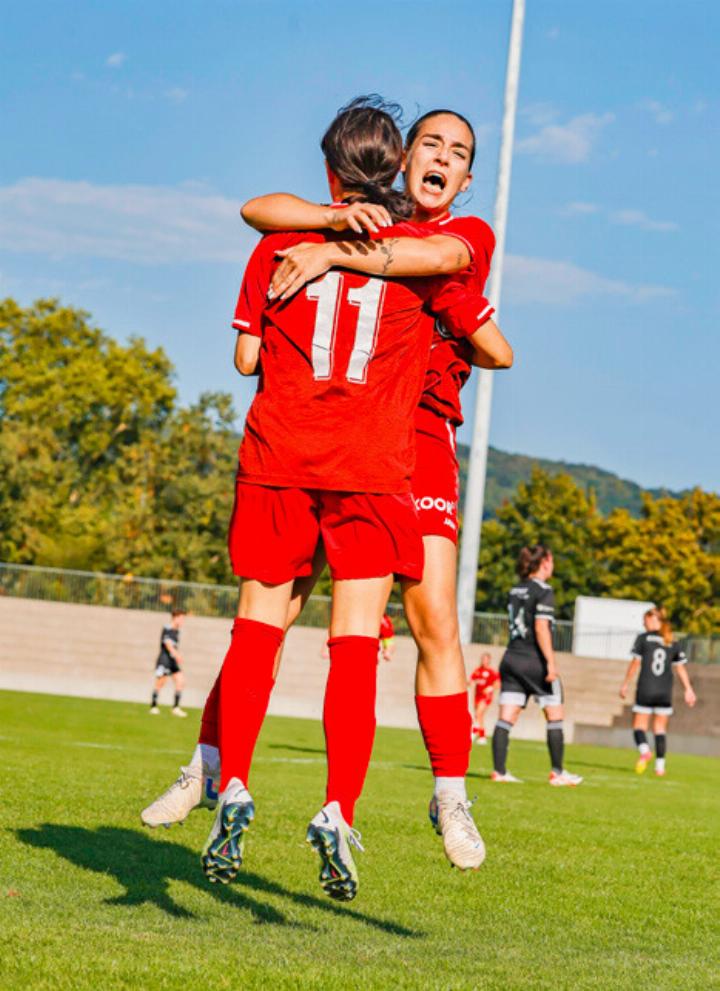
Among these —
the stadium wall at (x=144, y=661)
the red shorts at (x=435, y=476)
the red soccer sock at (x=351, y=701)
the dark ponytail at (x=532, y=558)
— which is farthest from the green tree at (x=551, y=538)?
the red soccer sock at (x=351, y=701)

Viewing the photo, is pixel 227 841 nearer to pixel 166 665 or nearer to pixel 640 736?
pixel 640 736

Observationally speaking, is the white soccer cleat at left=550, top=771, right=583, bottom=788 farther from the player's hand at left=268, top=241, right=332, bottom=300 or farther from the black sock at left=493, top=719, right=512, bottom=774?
the player's hand at left=268, top=241, right=332, bottom=300

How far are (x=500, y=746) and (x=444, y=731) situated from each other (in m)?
9.84

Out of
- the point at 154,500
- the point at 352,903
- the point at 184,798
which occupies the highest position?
the point at 154,500

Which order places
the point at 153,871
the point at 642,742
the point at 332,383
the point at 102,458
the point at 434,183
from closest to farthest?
the point at 332,383
the point at 434,183
the point at 153,871
the point at 642,742
the point at 102,458

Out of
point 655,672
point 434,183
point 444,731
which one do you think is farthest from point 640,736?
point 434,183

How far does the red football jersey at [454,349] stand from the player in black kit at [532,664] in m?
9.71

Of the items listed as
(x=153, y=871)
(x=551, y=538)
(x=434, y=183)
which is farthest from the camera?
(x=551, y=538)

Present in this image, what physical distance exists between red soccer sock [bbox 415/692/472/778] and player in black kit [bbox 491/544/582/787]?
971 centimetres

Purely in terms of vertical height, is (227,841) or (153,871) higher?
(227,841)

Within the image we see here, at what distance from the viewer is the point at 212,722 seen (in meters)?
4.96

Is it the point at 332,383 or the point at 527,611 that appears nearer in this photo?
the point at 332,383

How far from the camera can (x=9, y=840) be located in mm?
6309

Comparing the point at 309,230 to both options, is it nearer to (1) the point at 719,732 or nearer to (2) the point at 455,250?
(2) the point at 455,250
